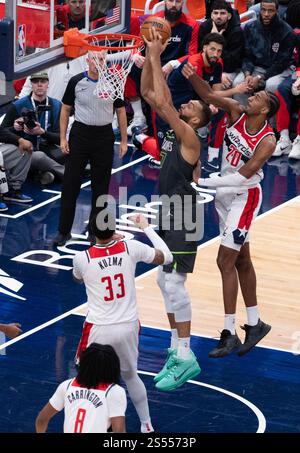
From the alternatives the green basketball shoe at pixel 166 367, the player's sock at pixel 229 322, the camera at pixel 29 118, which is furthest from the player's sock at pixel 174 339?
the camera at pixel 29 118

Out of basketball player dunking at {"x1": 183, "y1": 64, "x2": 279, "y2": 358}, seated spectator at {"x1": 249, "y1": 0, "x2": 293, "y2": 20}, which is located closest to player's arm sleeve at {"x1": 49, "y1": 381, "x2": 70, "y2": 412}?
basketball player dunking at {"x1": 183, "y1": 64, "x2": 279, "y2": 358}

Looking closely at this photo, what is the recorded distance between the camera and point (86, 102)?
1320 centimetres

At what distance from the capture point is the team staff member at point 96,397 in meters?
7.88

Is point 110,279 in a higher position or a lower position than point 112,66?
lower

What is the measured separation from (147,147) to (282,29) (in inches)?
99.9

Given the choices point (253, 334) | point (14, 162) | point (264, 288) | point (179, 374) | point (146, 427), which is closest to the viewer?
point (146, 427)

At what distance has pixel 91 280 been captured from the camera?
915 centimetres

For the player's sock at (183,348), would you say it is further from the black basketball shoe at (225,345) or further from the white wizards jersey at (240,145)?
the white wizards jersey at (240,145)

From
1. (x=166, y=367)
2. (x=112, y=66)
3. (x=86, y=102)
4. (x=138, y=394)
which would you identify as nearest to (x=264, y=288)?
(x=166, y=367)

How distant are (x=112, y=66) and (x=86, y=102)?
1.78ft

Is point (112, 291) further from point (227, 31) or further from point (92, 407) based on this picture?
point (227, 31)

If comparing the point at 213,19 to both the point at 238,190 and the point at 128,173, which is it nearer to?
the point at 128,173

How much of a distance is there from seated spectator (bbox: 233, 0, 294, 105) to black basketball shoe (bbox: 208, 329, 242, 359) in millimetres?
6631

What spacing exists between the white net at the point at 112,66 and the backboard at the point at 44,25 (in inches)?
9.5
